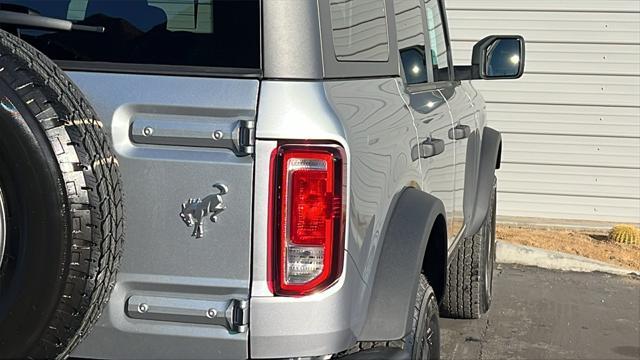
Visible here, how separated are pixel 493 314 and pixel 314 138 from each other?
12.5 ft

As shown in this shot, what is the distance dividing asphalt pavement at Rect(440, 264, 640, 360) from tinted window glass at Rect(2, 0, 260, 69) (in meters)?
3.10

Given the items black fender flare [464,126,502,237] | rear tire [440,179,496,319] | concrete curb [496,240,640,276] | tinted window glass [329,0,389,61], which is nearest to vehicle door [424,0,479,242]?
black fender flare [464,126,502,237]

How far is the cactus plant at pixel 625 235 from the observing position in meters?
7.90

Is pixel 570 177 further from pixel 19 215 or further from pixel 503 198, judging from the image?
pixel 19 215

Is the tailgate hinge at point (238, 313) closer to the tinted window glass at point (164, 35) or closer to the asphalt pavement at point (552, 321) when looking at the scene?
the tinted window glass at point (164, 35)

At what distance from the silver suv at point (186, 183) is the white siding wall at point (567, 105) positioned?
6.06 metres

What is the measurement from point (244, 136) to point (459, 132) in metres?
2.11

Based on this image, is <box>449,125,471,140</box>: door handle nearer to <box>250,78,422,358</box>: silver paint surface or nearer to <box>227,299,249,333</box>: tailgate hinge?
<box>250,78,422,358</box>: silver paint surface

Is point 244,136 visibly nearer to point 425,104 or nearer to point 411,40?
point 425,104

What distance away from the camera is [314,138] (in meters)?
2.28

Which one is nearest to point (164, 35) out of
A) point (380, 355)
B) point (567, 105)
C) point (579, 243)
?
point (380, 355)

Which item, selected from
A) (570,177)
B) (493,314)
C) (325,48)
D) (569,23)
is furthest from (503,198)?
(325,48)

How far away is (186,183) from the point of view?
2.29 metres

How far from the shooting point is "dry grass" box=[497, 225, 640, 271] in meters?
7.53
